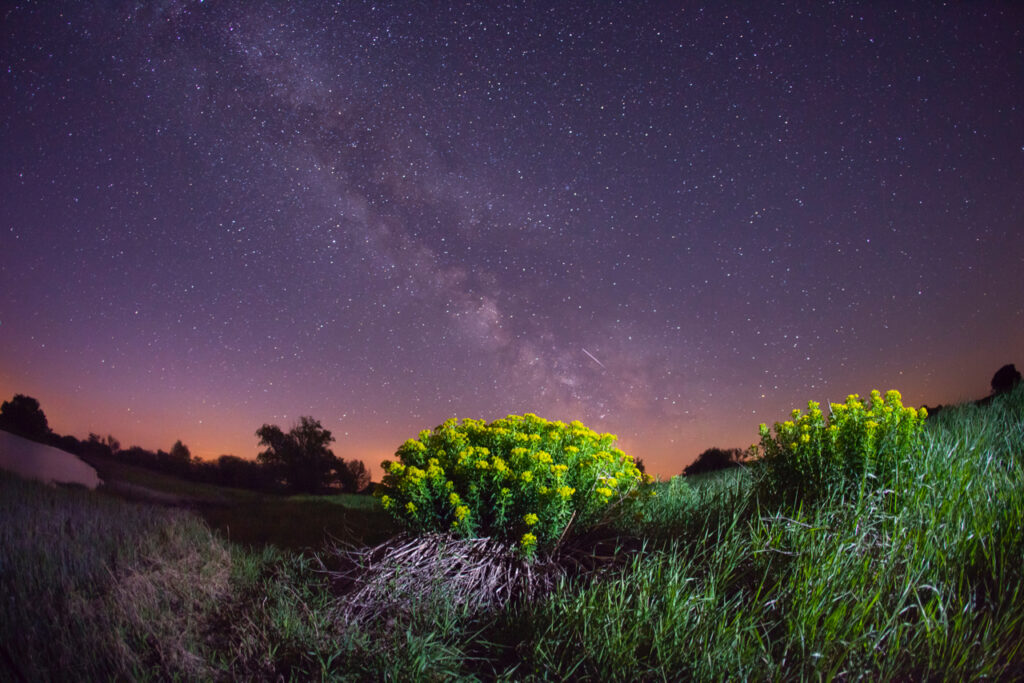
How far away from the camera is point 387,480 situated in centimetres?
528

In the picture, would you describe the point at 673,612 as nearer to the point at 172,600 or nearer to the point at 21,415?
the point at 172,600

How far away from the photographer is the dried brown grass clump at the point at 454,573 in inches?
169

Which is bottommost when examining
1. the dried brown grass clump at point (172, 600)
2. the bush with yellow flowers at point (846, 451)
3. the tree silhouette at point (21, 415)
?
the dried brown grass clump at point (172, 600)

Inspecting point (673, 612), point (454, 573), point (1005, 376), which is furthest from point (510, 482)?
point (1005, 376)

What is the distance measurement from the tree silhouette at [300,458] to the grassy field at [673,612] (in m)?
6.81

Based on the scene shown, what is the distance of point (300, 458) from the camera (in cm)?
1225

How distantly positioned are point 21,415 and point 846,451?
1039 cm

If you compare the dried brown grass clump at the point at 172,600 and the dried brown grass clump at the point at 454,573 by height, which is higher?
the dried brown grass clump at the point at 454,573

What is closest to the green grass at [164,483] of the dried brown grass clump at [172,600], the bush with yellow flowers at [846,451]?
the dried brown grass clump at [172,600]

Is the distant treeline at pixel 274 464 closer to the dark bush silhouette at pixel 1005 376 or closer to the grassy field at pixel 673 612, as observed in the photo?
the grassy field at pixel 673 612

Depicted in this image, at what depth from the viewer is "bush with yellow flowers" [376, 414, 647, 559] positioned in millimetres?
4824

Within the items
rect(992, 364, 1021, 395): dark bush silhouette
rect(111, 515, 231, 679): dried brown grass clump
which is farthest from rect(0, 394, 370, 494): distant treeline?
rect(992, 364, 1021, 395): dark bush silhouette

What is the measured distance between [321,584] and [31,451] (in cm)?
648

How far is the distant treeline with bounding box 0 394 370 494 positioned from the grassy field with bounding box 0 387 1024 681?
17.7 ft
